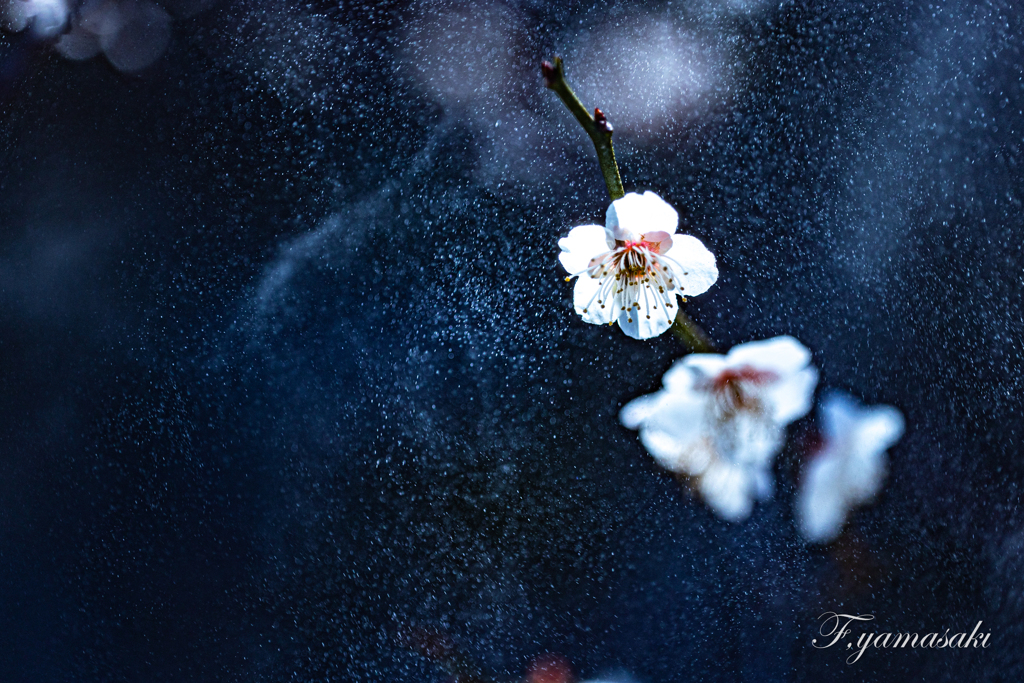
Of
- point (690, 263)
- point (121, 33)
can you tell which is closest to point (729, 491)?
point (690, 263)

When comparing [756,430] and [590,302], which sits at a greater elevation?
[590,302]

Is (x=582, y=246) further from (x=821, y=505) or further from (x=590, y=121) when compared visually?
(x=821, y=505)

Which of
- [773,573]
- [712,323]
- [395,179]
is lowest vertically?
[773,573]

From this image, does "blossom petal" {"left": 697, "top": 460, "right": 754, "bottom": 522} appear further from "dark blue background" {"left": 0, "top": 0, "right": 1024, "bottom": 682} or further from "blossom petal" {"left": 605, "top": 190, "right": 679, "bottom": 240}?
"blossom petal" {"left": 605, "top": 190, "right": 679, "bottom": 240}

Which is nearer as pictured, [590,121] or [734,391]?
[590,121]

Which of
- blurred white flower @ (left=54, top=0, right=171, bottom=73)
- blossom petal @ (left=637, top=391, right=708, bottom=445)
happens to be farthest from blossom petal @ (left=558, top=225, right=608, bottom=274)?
blurred white flower @ (left=54, top=0, right=171, bottom=73)

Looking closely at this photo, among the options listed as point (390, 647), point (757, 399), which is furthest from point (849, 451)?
point (390, 647)

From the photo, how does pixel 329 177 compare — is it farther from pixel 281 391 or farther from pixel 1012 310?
pixel 1012 310
